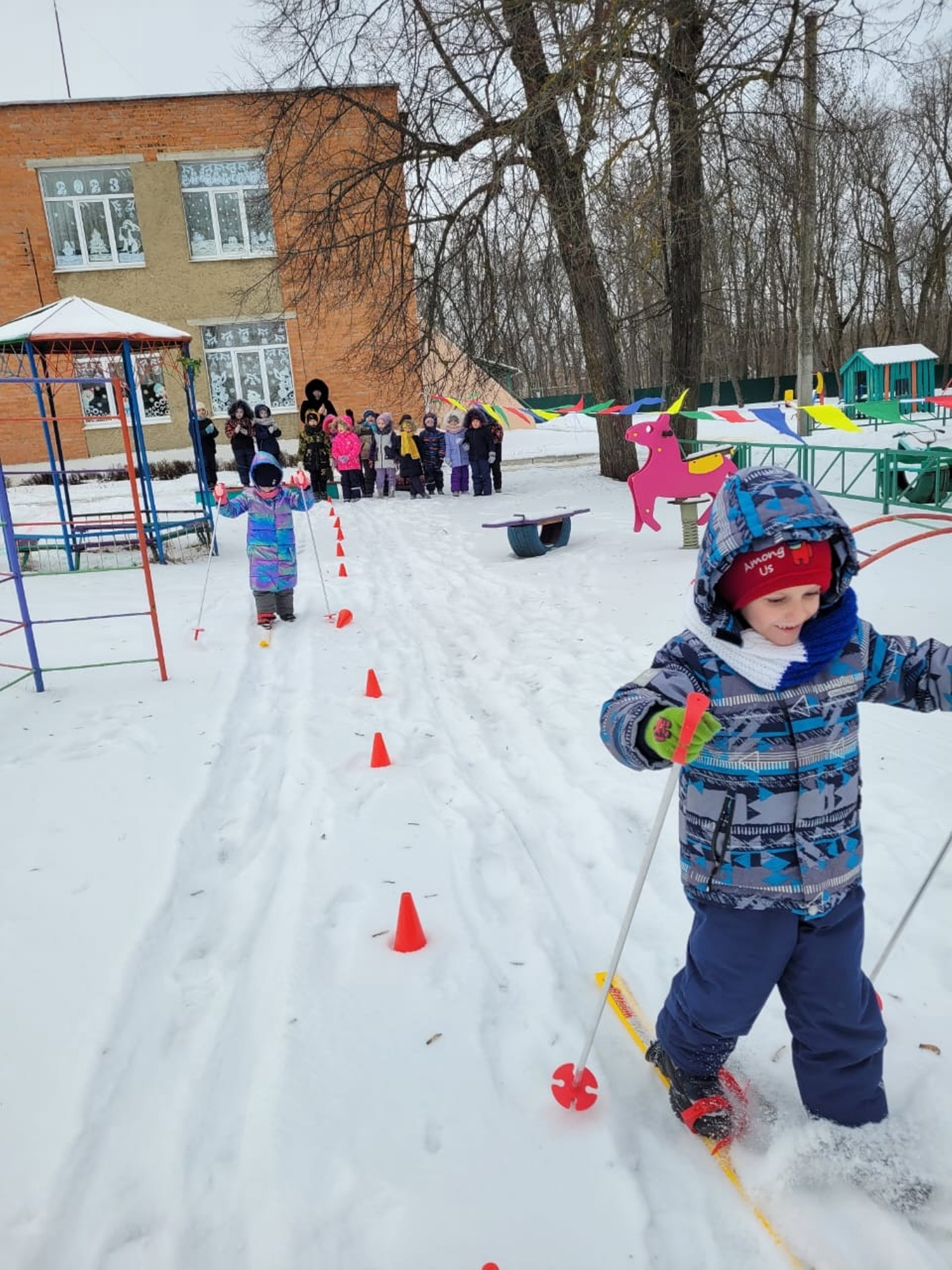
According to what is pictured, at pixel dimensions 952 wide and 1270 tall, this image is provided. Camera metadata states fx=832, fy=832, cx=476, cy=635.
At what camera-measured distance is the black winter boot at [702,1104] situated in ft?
7.11

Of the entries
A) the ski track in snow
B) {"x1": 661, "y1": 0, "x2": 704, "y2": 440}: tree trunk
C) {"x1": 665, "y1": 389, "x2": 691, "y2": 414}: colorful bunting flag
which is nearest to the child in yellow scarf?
{"x1": 661, "y1": 0, "x2": 704, "y2": 440}: tree trunk

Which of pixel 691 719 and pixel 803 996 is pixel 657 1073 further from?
pixel 691 719

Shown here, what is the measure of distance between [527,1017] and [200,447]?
41.0 ft

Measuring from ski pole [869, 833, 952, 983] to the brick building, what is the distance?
70.9 ft

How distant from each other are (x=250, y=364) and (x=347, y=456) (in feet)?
32.8

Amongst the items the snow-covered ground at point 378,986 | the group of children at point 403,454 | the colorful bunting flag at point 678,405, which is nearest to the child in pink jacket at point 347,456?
the group of children at point 403,454

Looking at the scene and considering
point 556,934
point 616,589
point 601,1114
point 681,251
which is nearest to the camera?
point 601,1114

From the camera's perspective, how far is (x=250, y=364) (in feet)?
80.1

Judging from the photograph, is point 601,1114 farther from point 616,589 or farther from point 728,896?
point 616,589

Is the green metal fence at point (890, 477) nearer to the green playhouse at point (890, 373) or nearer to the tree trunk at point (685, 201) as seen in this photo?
the tree trunk at point (685, 201)

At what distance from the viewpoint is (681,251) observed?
43.6 ft

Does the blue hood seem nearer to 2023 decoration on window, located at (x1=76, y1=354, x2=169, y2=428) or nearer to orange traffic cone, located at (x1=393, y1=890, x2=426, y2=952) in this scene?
orange traffic cone, located at (x1=393, y1=890, x2=426, y2=952)

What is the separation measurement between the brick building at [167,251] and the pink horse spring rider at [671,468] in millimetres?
14645

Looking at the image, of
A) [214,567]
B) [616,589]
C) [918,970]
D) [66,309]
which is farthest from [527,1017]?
[66,309]
